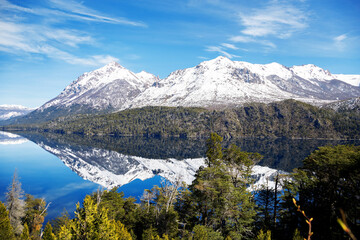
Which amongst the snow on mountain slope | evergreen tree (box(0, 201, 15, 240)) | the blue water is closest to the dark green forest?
evergreen tree (box(0, 201, 15, 240))

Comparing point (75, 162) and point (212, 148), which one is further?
point (75, 162)

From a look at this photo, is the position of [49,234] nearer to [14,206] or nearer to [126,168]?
[14,206]

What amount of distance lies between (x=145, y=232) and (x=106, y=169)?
126443 mm

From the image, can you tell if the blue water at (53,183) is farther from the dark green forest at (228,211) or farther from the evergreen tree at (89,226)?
the evergreen tree at (89,226)

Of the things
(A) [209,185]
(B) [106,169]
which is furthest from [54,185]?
(A) [209,185]

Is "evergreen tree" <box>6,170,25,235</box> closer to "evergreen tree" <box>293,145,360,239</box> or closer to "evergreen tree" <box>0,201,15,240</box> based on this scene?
"evergreen tree" <box>0,201,15,240</box>

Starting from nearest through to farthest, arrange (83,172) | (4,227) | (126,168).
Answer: (4,227) → (83,172) → (126,168)

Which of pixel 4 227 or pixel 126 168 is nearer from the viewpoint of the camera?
pixel 4 227

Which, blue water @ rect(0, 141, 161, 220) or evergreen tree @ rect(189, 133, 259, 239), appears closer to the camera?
evergreen tree @ rect(189, 133, 259, 239)

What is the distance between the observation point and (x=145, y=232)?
40844 millimetres

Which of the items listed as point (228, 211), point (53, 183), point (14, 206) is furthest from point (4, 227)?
point (53, 183)

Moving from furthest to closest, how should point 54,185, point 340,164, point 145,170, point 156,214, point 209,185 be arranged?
1. point 145,170
2. point 54,185
3. point 156,214
4. point 209,185
5. point 340,164

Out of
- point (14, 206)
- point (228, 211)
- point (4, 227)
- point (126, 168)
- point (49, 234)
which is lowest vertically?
point (126, 168)

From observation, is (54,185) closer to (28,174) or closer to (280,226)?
(28,174)
